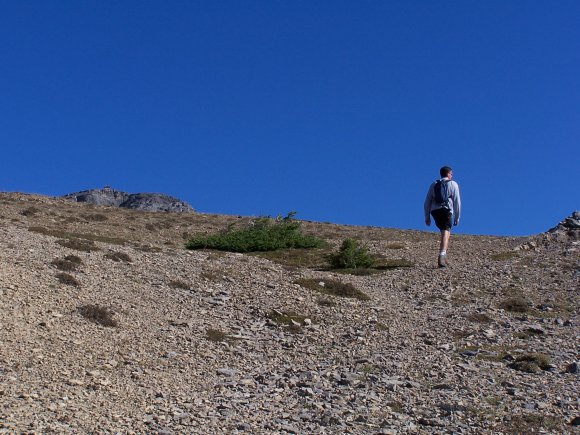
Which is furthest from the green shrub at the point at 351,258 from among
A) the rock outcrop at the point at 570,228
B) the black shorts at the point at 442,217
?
the rock outcrop at the point at 570,228

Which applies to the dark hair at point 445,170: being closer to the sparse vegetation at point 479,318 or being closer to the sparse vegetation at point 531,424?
the sparse vegetation at point 479,318

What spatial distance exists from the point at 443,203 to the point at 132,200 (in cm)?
6828

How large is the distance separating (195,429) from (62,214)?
33405 mm

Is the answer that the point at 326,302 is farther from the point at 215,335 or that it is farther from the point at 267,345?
the point at 215,335

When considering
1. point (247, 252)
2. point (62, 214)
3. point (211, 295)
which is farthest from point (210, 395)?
point (62, 214)

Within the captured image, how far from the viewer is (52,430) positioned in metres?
8.23

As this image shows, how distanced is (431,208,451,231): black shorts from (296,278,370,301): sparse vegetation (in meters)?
4.55

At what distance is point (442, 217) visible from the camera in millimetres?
21125

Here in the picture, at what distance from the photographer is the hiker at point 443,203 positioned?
21.0 meters

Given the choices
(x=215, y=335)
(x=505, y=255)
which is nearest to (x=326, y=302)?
(x=215, y=335)

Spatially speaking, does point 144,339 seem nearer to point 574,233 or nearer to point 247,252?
point 247,252

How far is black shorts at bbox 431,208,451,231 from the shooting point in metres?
21.0

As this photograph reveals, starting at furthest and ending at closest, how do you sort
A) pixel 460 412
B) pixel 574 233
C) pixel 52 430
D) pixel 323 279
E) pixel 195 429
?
1. pixel 574 233
2. pixel 323 279
3. pixel 460 412
4. pixel 195 429
5. pixel 52 430

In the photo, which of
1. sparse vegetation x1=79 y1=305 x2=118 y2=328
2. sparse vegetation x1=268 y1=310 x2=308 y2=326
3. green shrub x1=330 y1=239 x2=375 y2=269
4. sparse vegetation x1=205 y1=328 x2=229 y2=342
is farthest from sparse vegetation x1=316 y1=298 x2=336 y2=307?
green shrub x1=330 y1=239 x2=375 y2=269
